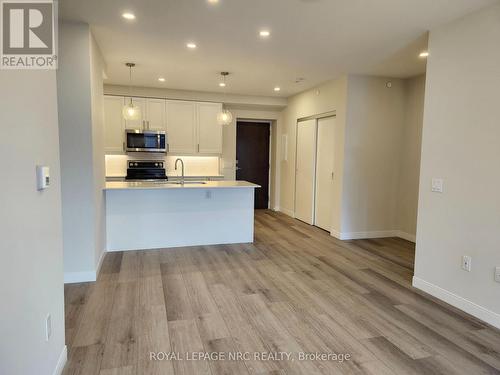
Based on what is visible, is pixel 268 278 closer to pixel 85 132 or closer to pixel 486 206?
pixel 486 206

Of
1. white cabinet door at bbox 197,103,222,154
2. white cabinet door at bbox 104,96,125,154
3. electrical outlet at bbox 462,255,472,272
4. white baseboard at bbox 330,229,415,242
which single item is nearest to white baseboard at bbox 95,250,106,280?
white cabinet door at bbox 104,96,125,154

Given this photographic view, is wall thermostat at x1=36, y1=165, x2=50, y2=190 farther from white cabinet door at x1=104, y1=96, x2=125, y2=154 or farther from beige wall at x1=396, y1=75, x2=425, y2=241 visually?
beige wall at x1=396, y1=75, x2=425, y2=241

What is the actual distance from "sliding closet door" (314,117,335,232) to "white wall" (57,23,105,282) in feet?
12.4

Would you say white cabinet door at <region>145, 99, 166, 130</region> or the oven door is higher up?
white cabinet door at <region>145, 99, 166, 130</region>

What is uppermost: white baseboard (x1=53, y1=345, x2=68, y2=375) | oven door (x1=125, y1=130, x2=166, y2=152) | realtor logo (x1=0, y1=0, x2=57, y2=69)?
realtor logo (x1=0, y1=0, x2=57, y2=69)

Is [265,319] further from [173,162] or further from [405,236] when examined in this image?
[173,162]

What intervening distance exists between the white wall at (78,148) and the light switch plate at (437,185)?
3.43 meters

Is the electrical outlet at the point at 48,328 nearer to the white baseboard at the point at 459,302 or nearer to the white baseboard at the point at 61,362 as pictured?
the white baseboard at the point at 61,362

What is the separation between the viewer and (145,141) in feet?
20.1

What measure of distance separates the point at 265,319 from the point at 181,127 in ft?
15.7

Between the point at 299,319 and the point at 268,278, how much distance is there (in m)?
0.91

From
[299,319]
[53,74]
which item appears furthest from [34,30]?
[299,319]

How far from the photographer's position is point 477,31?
2732mm

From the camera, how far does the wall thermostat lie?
1598mm
